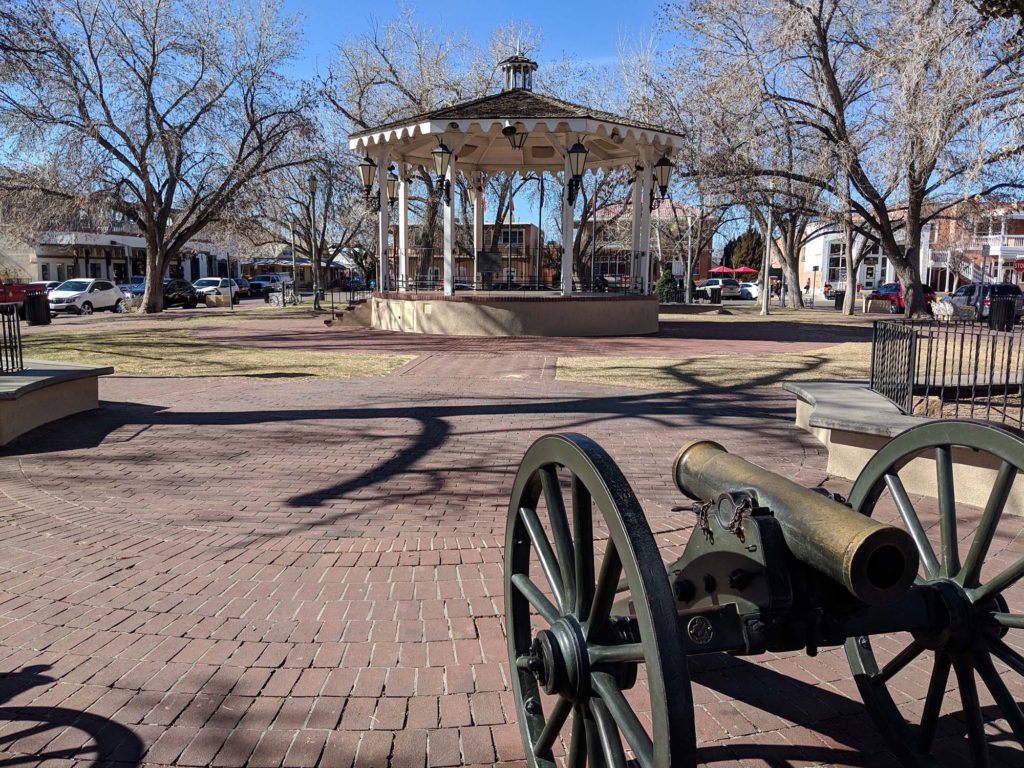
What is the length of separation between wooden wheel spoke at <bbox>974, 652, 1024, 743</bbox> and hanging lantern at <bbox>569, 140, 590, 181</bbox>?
17878 mm

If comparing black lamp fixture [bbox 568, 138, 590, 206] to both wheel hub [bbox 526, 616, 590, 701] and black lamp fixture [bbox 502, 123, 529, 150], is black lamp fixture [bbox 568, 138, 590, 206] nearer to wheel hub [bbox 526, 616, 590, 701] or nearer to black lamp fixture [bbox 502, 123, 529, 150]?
black lamp fixture [bbox 502, 123, 529, 150]

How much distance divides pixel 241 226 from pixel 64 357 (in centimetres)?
1955

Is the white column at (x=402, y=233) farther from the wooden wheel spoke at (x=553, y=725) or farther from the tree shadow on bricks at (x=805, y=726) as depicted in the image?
the wooden wheel spoke at (x=553, y=725)

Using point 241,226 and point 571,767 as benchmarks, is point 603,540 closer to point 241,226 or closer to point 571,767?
point 571,767

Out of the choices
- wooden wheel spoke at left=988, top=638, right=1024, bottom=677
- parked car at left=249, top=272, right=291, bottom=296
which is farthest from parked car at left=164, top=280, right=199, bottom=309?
wooden wheel spoke at left=988, top=638, right=1024, bottom=677

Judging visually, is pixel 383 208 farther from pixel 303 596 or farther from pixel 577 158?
pixel 303 596

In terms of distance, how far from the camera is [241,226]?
31828mm

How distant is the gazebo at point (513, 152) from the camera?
62.1ft

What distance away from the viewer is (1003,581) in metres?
2.15

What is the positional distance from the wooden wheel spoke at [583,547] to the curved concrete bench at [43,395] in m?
6.66

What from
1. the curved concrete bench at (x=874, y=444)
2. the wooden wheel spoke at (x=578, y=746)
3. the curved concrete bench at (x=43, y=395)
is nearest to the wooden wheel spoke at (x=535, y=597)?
the wooden wheel spoke at (x=578, y=746)

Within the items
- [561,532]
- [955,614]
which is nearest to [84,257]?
[561,532]

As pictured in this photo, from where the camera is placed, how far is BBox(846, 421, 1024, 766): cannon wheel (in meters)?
2.14

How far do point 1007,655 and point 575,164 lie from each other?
59.6ft
